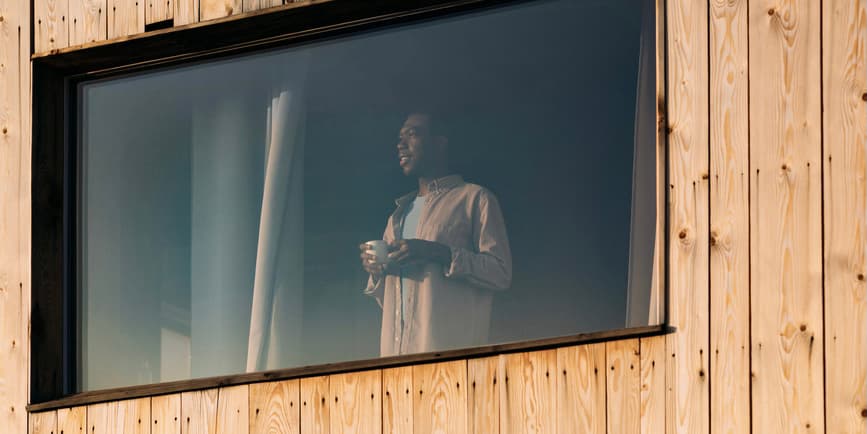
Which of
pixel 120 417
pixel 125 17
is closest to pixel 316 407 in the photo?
pixel 120 417

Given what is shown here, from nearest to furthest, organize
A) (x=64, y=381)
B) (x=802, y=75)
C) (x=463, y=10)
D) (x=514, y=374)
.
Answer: (x=802, y=75) → (x=514, y=374) → (x=463, y=10) → (x=64, y=381)

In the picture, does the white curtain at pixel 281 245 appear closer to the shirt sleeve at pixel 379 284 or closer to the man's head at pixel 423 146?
the shirt sleeve at pixel 379 284

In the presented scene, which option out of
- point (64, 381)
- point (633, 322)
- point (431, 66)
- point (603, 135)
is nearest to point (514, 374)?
point (633, 322)

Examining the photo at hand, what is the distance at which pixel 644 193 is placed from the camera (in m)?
5.67

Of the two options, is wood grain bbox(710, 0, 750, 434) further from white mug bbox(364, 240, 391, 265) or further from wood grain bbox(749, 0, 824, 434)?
white mug bbox(364, 240, 391, 265)

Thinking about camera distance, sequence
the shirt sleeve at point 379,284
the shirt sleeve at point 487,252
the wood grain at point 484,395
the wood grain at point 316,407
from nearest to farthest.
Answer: the wood grain at point 484,395
the shirt sleeve at point 487,252
the wood grain at point 316,407
the shirt sleeve at point 379,284

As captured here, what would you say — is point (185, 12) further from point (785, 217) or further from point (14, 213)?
point (785, 217)

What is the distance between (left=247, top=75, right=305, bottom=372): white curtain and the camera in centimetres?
653

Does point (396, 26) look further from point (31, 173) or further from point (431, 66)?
point (31, 173)

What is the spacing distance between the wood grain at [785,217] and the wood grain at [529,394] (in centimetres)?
80

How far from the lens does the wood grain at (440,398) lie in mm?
5766

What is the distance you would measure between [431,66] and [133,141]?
1.70 m

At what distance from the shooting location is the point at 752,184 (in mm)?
5359

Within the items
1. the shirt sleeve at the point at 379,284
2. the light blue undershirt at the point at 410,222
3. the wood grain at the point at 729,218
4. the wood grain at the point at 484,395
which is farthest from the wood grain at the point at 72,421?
the wood grain at the point at 729,218
